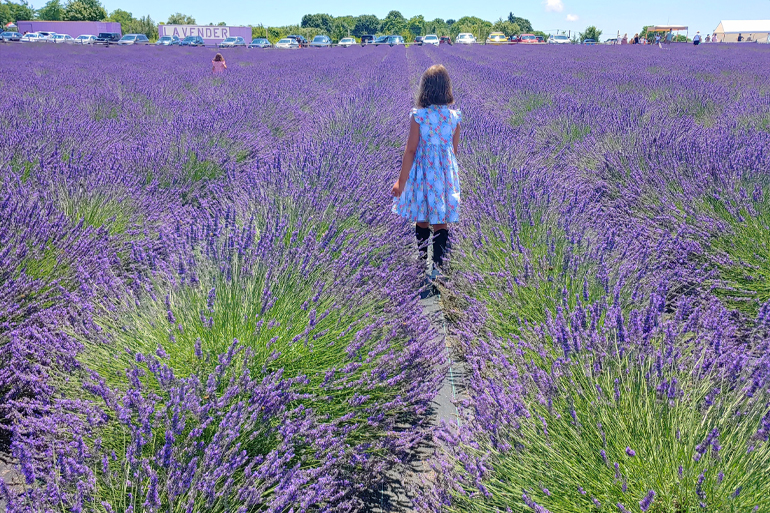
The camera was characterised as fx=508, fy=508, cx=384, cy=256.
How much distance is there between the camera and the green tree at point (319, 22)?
8353 cm

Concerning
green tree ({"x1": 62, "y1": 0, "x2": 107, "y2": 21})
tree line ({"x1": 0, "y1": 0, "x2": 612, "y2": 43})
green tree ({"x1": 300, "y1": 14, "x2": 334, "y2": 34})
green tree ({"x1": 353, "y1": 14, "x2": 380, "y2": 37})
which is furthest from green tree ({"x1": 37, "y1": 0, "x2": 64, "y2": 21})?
green tree ({"x1": 353, "y1": 14, "x2": 380, "y2": 37})

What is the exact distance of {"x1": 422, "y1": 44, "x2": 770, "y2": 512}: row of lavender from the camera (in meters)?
1.27

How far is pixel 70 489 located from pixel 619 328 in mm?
1675

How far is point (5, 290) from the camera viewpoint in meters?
2.02

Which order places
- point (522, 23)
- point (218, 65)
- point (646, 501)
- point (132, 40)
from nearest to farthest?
point (646, 501) → point (218, 65) → point (132, 40) → point (522, 23)

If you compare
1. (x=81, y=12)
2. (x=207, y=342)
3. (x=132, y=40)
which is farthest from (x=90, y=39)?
(x=207, y=342)

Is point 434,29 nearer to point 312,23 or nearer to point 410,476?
point 312,23

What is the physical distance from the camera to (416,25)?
83000 millimetres

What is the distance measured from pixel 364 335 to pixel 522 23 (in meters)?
102

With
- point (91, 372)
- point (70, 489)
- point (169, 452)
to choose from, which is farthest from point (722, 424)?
point (91, 372)

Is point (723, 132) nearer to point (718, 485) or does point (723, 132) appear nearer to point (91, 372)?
point (718, 485)

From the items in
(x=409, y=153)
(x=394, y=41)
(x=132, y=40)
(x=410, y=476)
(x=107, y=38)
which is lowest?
(x=410, y=476)

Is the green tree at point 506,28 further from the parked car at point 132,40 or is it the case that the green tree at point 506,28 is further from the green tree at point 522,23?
the parked car at point 132,40

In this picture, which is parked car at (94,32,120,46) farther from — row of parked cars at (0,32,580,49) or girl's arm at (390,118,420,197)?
girl's arm at (390,118,420,197)
